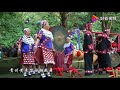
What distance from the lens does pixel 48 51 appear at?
6.58 m

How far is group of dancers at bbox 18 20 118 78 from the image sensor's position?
655cm

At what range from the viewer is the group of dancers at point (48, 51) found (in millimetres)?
6547

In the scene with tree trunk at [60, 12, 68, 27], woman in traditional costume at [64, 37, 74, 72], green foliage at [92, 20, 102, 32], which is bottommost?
woman in traditional costume at [64, 37, 74, 72]

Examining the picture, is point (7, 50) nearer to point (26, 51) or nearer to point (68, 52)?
point (26, 51)

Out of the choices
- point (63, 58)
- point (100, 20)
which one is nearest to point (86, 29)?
point (100, 20)

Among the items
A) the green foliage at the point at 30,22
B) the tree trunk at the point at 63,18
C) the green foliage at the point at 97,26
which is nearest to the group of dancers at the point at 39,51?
the green foliage at the point at 30,22

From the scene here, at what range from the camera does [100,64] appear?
6.67m

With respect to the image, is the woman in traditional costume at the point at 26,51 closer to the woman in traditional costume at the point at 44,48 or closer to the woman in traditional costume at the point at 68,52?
the woman in traditional costume at the point at 44,48

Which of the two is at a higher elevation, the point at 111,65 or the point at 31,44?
the point at 31,44

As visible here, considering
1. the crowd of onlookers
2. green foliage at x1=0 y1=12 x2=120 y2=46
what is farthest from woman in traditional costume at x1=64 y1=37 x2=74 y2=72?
the crowd of onlookers

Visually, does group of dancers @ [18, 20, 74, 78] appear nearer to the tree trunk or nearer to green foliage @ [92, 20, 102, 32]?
the tree trunk
